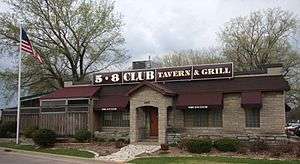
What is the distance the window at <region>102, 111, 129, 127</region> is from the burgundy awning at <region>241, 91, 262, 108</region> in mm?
9699

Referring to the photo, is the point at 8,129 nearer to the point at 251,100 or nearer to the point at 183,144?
the point at 183,144

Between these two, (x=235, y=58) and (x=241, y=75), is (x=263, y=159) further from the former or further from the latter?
(x=235, y=58)

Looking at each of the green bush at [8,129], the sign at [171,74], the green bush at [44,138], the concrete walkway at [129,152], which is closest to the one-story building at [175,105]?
the sign at [171,74]

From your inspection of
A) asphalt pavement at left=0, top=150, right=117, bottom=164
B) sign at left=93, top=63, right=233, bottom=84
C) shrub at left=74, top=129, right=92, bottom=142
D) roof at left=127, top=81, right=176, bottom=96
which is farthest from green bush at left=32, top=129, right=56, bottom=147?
sign at left=93, top=63, right=233, bottom=84

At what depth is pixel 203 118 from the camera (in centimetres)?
3148

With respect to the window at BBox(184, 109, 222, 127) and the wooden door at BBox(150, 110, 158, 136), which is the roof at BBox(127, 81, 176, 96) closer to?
the window at BBox(184, 109, 222, 127)

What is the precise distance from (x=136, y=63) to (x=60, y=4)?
13.0 meters

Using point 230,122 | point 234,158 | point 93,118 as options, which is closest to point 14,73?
point 93,118

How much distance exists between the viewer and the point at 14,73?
150 ft

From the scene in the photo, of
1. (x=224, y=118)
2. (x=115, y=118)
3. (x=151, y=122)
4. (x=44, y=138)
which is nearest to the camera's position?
(x=224, y=118)

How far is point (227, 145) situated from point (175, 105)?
674 centimetres

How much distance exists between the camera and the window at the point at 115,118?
114 ft

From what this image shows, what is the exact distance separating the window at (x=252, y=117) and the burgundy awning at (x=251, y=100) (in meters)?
0.84

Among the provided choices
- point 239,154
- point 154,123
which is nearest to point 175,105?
point 154,123
